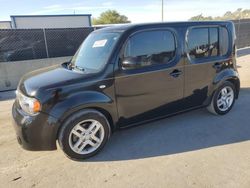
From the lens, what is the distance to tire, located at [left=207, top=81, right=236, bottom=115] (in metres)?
4.38

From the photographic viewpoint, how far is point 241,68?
356 inches

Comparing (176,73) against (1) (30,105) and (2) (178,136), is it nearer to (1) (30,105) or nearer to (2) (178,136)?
(2) (178,136)

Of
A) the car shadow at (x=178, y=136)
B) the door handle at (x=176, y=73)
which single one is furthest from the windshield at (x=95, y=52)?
the car shadow at (x=178, y=136)

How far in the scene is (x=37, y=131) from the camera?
2918mm

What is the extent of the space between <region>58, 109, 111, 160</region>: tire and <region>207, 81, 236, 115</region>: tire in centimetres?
224

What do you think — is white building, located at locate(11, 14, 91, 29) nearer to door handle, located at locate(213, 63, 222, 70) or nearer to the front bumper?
door handle, located at locate(213, 63, 222, 70)

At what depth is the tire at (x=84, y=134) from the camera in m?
3.04

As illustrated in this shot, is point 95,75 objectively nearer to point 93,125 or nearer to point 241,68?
point 93,125

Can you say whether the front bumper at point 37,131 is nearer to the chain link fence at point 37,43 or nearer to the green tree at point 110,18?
the chain link fence at point 37,43

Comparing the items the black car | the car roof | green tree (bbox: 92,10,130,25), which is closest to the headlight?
the black car

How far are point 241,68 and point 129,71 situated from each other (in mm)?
7371

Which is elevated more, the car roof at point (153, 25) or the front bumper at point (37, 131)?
the car roof at point (153, 25)

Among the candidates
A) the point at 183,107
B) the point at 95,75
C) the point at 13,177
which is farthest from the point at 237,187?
the point at 13,177

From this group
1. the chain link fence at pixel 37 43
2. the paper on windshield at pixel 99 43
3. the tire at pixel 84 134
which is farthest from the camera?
the chain link fence at pixel 37 43
